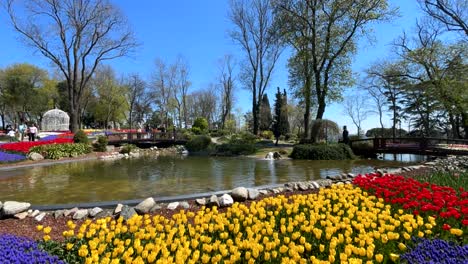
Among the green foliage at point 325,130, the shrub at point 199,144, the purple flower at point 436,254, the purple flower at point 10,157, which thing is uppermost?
the green foliage at point 325,130

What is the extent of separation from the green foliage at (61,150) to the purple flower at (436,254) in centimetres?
1820

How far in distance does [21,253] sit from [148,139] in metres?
25.3

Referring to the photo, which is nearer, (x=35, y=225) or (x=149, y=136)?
(x=35, y=225)

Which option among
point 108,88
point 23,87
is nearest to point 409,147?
point 108,88

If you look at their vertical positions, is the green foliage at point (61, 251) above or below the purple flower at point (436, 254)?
below

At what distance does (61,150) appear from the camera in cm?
1762

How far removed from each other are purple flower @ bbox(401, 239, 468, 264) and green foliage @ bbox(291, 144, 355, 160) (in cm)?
1391

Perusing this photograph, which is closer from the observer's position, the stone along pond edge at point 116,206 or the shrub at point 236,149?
the stone along pond edge at point 116,206

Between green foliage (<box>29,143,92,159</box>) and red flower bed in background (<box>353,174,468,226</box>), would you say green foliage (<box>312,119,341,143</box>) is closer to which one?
red flower bed in background (<box>353,174,468,226</box>)

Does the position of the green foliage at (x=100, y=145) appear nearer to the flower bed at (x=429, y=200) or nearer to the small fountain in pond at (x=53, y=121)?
the flower bed at (x=429, y=200)

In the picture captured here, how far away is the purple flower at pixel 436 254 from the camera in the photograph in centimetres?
281

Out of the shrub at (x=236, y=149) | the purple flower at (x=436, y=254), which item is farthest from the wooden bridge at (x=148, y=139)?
the purple flower at (x=436, y=254)

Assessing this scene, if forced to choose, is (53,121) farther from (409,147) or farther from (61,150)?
(409,147)

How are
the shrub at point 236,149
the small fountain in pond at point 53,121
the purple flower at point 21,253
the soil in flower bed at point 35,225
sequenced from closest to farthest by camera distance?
the purple flower at point 21,253 → the soil in flower bed at point 35,225 → the shrub at point 236,149 → the small fountain in pond at point 53,121
